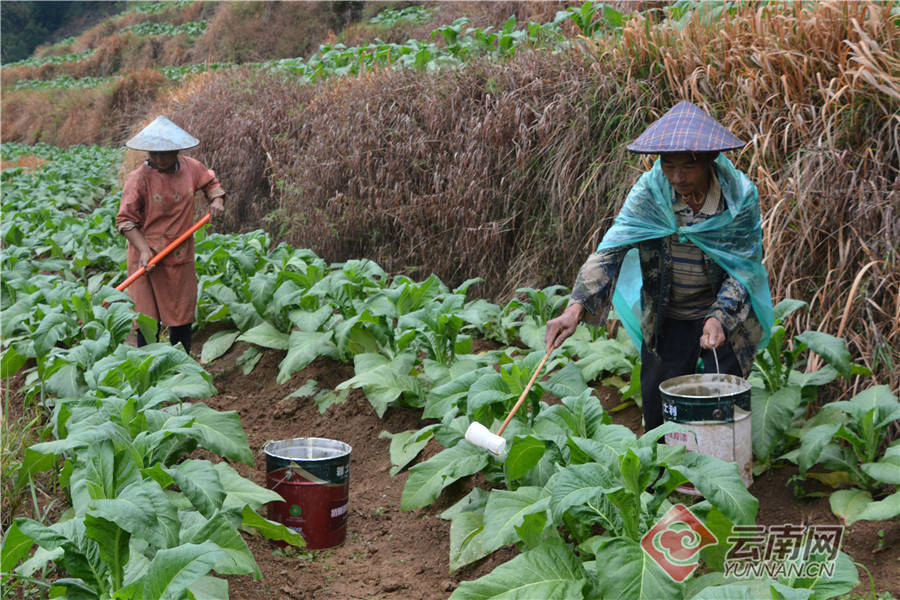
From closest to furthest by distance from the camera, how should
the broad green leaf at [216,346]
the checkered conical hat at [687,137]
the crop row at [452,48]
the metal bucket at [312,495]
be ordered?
the checkered conical hat at [687,137] → the metal bucket at [312,495] → the broad green leaf at [216,346] → the crop row at [452,48]

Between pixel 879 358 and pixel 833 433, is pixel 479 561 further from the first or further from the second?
pixel 879 358

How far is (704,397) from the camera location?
11.9 feet

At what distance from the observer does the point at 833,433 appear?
394 centimetres

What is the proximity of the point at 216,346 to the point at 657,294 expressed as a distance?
12.7ft

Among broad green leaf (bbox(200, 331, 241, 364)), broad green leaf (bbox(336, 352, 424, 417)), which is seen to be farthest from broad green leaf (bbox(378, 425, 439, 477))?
broad green leaf (bbox(200, 331, 241, 364))

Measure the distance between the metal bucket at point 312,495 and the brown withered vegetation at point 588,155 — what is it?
2688 mm

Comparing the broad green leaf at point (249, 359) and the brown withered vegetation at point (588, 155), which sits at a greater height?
the brown withered vegetation at point (588, 155)

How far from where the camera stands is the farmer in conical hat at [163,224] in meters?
6.49

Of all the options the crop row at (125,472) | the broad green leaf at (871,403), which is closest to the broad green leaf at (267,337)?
the crop row at (125,472)

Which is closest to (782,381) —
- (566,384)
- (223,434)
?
(566,384)

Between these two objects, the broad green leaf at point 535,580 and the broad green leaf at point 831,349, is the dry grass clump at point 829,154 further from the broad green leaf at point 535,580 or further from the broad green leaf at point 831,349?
the broad green leaf at point 535,580

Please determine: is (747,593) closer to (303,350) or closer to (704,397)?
(704,397)

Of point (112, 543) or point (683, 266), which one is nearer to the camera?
point (112, 543)

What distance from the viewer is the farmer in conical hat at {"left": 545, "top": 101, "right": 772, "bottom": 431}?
3922 mm
